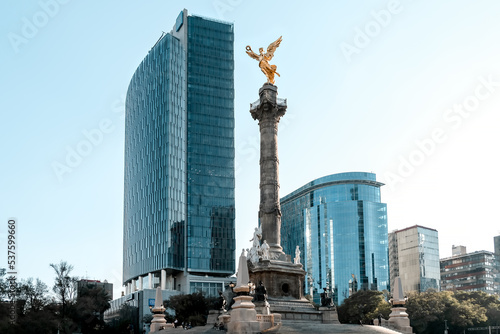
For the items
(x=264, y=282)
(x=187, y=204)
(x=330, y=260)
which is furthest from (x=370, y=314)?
(x=330, y=260)

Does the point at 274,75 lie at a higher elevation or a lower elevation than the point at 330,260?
higher

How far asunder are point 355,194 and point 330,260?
1739cm

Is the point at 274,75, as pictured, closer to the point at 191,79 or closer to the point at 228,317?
the point at 228,317

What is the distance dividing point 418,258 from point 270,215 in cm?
11680

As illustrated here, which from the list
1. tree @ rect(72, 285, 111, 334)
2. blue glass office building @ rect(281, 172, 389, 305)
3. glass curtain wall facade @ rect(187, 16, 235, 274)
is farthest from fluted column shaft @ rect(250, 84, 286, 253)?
blue glass office building @ rect(281, 172, 389, 305)

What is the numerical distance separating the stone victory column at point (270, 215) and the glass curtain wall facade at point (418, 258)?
113 meters

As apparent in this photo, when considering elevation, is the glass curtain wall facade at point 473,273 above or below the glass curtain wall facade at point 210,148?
below

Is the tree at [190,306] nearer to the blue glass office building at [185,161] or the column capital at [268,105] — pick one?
the blue glass office building at [185,161]

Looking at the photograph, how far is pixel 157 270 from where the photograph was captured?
330 ft

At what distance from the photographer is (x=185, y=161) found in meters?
103

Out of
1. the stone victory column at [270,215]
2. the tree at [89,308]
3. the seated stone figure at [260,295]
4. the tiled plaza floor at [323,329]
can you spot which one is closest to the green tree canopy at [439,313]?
the stone victory column at [270,215]

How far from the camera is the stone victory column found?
38.2 metres

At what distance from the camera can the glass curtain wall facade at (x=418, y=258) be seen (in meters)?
147

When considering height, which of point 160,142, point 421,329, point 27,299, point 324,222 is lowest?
point 421,329
